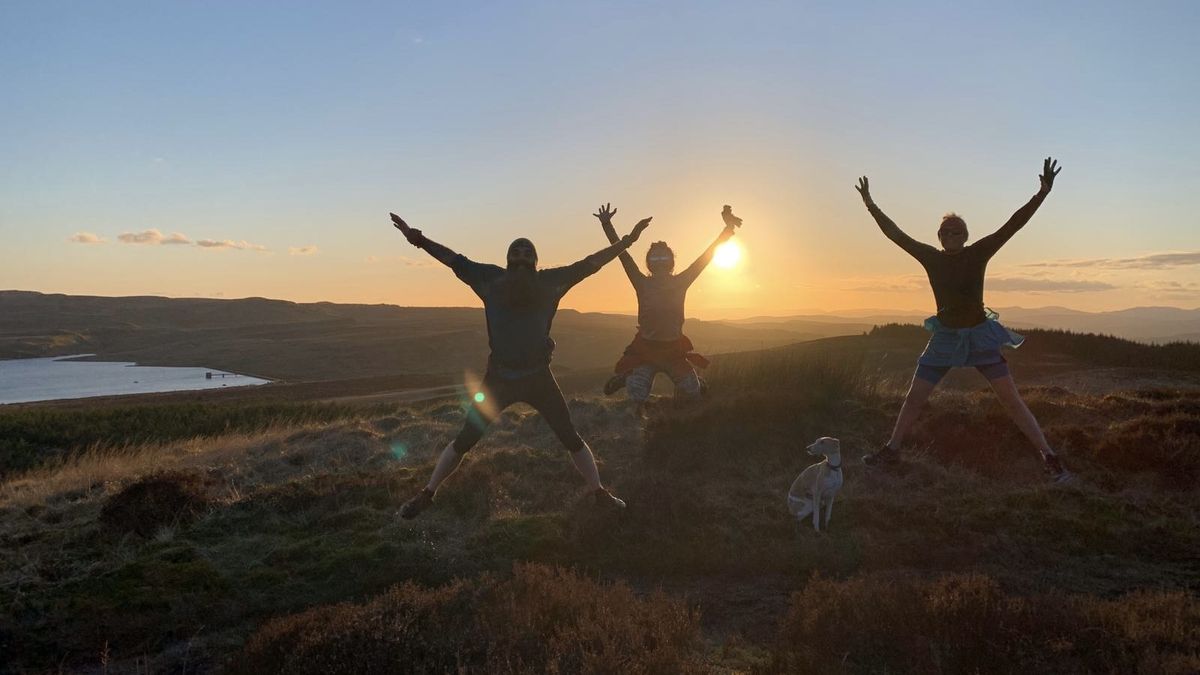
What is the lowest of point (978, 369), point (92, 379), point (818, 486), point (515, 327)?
point (92, 379)

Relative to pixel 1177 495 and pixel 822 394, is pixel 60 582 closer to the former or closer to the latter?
pixel 822 394

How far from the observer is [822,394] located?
40.3 ft

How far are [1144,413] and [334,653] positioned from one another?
12543mm

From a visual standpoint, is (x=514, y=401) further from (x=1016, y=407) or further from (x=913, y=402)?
(x=1016, y=407)

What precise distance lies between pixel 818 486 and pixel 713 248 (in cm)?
308

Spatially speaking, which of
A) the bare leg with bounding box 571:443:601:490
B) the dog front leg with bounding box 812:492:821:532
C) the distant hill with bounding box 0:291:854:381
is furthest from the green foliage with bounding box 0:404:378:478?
the distant hill with bounding box 0:291:854:381

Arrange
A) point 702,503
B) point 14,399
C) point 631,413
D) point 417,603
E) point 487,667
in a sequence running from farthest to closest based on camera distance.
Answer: point 14,399, point 631,413, point 702,503, point 417,603, point 487,667

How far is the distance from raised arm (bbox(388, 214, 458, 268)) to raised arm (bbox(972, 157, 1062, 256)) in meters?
5.12

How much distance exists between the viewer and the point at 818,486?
731 cm

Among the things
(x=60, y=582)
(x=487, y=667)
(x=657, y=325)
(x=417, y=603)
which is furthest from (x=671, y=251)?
(x=60, y=582)

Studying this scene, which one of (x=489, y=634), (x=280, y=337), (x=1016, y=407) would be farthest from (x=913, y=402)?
(x=280, y=337)

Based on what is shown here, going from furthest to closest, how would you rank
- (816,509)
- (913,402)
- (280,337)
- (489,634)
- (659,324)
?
(280,337) < (659,324) < (913,402) < (816,509) < (489,634)

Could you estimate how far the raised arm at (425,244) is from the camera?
6.97 m

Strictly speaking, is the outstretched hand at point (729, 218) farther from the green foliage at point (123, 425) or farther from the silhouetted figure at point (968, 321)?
the green foliage at point (123, 425)
